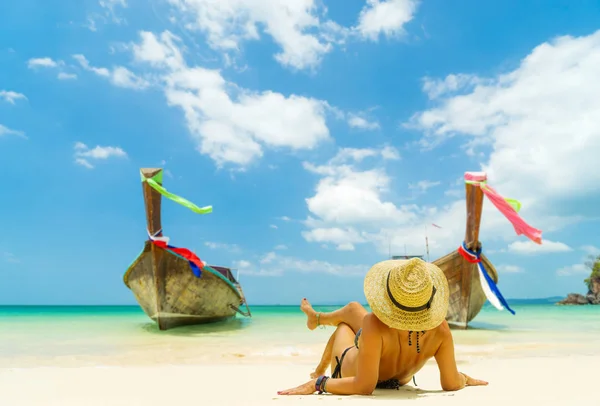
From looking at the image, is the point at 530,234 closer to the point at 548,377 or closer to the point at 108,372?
the point at 548,377

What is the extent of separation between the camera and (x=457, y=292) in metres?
11.5

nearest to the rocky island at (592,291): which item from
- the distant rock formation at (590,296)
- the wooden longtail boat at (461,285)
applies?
the distant rock formation at (590,296)

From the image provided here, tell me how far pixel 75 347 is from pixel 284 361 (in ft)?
15.0

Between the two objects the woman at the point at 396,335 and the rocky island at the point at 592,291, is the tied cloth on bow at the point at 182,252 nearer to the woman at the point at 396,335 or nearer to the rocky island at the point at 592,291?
the woman at the point at 396,335

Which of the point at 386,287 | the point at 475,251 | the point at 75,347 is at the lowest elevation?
the point at 75,347

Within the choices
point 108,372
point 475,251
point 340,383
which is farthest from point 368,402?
point 475,251

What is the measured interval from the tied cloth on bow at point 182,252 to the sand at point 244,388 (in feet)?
20.2

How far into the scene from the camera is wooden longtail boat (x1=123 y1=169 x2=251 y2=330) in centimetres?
1049

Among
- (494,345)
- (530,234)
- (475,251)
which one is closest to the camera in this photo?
(494,345)

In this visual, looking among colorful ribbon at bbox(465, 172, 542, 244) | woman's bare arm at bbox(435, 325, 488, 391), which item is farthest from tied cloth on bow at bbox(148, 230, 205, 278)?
woman's bare arm at bbox(435, 325, 488, 391)

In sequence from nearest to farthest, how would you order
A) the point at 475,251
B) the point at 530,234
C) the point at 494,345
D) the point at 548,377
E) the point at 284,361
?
the point at 548,377 → the point at 284,361 → the point at 494,345 → the point at 530,234 → the point at 475,251

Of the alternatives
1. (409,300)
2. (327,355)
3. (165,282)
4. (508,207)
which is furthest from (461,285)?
(409,300)

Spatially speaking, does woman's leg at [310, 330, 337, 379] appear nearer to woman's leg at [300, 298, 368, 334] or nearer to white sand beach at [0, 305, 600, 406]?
woman's leg at [300, 298, 368, 334]

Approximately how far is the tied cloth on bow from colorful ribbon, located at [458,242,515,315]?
664cm
